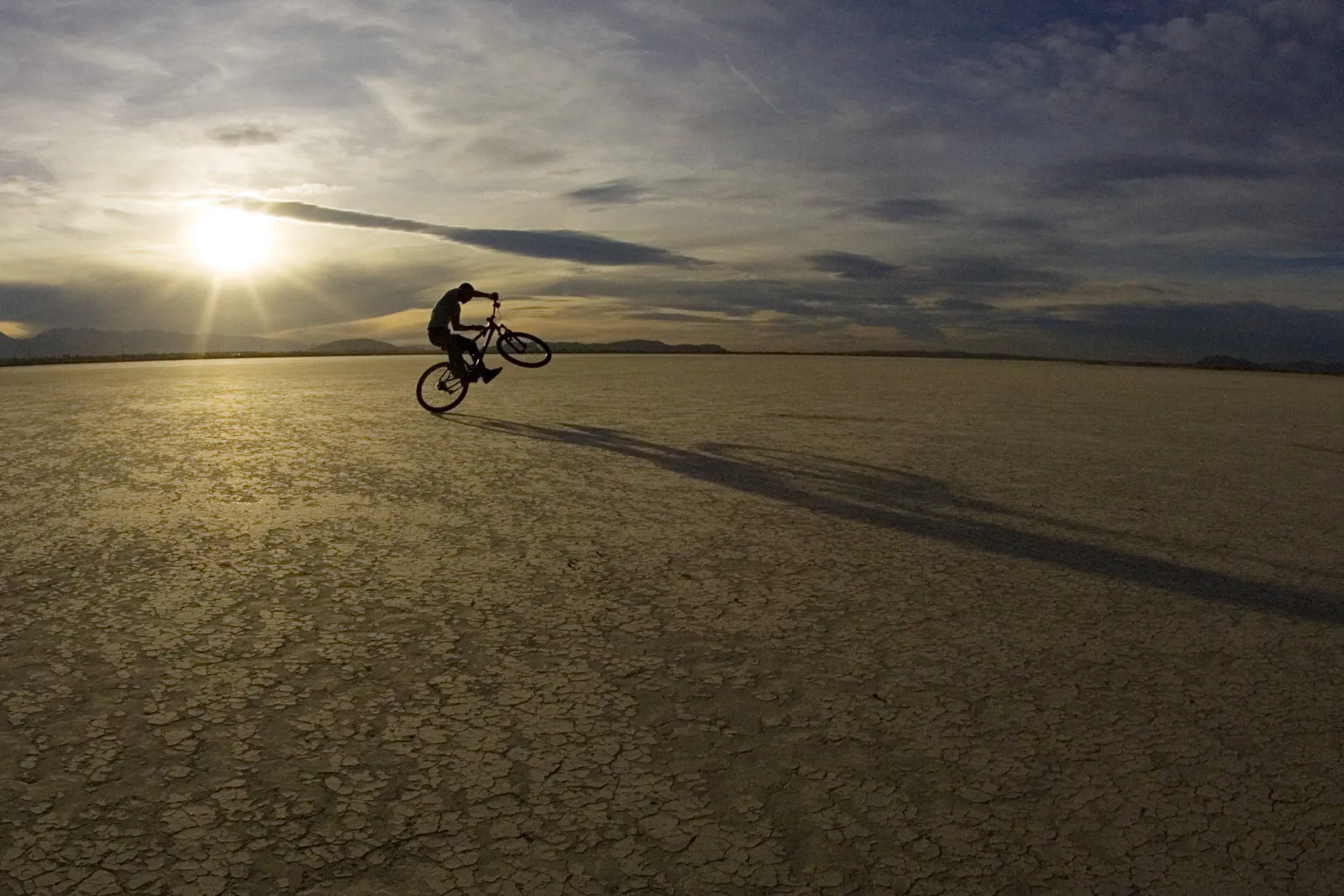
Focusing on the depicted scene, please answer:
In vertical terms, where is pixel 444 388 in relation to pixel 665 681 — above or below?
above

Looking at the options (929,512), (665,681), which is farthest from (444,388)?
(665,681)

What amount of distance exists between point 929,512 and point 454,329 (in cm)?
864

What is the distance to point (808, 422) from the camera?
13352 millimetres

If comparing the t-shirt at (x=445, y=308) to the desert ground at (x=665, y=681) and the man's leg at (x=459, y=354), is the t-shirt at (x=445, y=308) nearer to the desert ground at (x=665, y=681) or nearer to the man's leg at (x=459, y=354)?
the man's leg at (x=459, y=354)

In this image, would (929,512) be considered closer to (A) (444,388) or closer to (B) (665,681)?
(B) (665,681)

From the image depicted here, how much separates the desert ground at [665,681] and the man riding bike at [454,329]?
528cm

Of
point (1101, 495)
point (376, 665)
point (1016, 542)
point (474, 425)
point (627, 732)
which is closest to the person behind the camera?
point (627, 732)

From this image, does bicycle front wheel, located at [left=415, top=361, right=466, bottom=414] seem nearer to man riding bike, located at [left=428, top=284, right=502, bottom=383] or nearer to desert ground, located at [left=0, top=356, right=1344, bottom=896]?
man riding bike, located at [left=428, top=284, right=502, bottom=383]

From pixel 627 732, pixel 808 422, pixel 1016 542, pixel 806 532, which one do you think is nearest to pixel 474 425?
pixel 808 422

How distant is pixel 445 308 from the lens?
13.9 m

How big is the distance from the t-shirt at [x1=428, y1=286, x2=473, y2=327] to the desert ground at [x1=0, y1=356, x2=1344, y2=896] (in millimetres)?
5230

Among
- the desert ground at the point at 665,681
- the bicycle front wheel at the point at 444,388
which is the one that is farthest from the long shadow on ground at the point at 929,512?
the bicycle front wheel at the point at 444,388

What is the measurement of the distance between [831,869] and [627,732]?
0.98 m

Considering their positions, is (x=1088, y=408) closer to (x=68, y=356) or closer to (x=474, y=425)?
(x=474, y=425)
